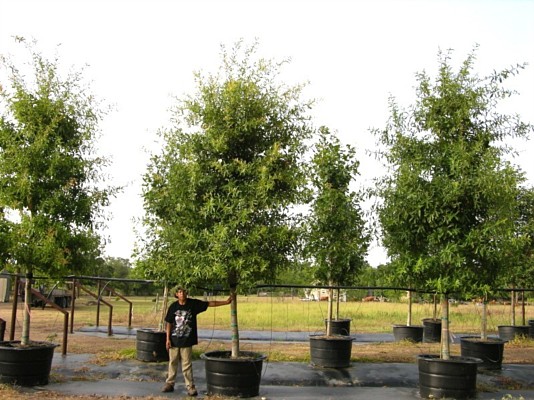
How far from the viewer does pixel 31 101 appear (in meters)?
9.04

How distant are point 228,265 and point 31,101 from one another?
13.7ft

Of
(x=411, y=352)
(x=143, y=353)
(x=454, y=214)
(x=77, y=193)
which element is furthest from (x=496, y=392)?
(x=77, y=193)

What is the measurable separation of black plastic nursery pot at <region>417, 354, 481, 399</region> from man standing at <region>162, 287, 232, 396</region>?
9.94 feet

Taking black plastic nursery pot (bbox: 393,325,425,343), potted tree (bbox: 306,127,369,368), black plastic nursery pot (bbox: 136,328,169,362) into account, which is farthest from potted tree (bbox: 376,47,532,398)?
black plastic nursery pot (bbox: 393,325,425,343)

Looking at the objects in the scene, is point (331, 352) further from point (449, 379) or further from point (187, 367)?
point (187, 367)

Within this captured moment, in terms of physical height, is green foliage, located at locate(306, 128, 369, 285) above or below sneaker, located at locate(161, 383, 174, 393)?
above

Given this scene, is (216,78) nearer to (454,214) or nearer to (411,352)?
(454,214)

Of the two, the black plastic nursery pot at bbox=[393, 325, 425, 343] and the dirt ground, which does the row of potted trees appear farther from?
the black plastic nursery pot at bbox=[393, 325, 425, 343]

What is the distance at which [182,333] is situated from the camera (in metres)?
8.13

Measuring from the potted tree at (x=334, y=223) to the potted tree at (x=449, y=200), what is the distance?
2135mm

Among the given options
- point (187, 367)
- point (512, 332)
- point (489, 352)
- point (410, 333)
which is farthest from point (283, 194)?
point (512, 332)

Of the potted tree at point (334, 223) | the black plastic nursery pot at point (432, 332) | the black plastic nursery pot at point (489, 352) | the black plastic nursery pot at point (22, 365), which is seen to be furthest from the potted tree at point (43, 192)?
the black plastic nursery pot at point (432, 332)

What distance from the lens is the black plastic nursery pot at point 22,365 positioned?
26.3 feet

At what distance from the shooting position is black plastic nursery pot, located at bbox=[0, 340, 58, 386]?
8023 millimetres
